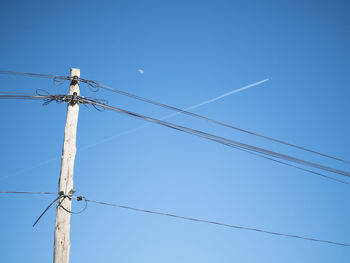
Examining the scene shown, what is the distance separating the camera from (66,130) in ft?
20.5

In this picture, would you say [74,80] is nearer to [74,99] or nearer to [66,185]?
[74,99]

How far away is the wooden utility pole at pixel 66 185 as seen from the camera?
527cm

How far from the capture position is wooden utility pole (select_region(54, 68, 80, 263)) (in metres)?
5.27

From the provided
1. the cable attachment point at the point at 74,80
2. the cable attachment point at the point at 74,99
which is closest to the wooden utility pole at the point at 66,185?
the cable attachment point at the point at 74,99

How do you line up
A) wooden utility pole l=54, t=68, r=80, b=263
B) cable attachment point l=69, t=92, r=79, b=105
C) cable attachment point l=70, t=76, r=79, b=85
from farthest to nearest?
cable attachment point l=70, t=76, r=79, b=85 → cable attachment point l=69, t=92, r=79, b=105 → wooden utility pole l=54, t=68, r=80, b=263

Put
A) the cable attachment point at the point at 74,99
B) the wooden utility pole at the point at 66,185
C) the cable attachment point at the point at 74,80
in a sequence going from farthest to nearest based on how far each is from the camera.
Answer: the cable attachment point at the point at 74,80, the cable attachment point at the point at 74,99, the wooden utility pole at the point at 66,185

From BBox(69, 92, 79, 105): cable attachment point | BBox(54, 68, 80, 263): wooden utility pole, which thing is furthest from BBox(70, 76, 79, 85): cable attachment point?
BBox(69, 92, 79, 105): cable attachment point

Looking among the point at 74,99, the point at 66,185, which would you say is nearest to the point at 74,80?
the point at 74,99

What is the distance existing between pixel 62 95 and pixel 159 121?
8.83 ft

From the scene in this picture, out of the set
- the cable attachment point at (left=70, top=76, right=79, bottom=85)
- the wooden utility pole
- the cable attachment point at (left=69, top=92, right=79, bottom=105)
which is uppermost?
the cable attachment point at (left=70, top=76, right=79, bottom=85)

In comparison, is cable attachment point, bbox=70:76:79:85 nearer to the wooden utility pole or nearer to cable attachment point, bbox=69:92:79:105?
the wooden utility pole

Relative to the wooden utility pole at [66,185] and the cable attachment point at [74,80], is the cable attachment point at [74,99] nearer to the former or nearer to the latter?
the wooden utility pole at [66,185]

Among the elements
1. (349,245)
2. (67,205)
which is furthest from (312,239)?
(67,205)

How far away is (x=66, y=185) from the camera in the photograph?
5.79 m
